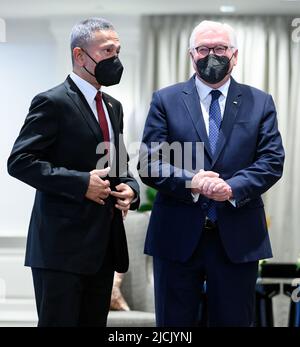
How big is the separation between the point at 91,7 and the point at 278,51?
156cm

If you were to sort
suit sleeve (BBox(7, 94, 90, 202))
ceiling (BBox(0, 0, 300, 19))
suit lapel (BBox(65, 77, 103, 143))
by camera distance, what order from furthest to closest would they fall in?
ceiling (BBox(0, 0, 300, 19)) → suit lapel (BBox(65, 77, 103, 143)) → suit sleeve (BBox(7, 94, 90, 202))

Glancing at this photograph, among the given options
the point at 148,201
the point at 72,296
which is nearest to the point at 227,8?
the point at 148,201

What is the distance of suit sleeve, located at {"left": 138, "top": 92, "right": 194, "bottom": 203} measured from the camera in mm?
2539

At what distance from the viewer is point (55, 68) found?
5371mm

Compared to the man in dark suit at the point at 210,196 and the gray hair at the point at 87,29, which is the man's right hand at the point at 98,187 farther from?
the gray hair at the point at 87,29

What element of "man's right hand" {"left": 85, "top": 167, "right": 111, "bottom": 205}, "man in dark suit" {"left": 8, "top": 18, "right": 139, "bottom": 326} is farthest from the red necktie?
"man's right hand" {"left": 85, "top": 167, "right": 111, "bottom": 205}

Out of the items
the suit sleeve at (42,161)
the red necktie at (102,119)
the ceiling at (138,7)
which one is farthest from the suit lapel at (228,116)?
the ceiling at (138,7)

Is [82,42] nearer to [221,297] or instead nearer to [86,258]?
[86,258]

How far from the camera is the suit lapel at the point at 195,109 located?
260 centimetres

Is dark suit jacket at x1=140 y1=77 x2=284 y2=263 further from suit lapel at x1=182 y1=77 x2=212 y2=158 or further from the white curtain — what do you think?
the white curtain

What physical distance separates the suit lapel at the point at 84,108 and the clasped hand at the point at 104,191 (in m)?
0.13

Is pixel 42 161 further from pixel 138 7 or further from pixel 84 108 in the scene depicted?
pixel 138 7

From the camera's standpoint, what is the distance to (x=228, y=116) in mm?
2621

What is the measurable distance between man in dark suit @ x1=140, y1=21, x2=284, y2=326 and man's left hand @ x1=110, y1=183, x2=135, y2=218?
4.4 inches
